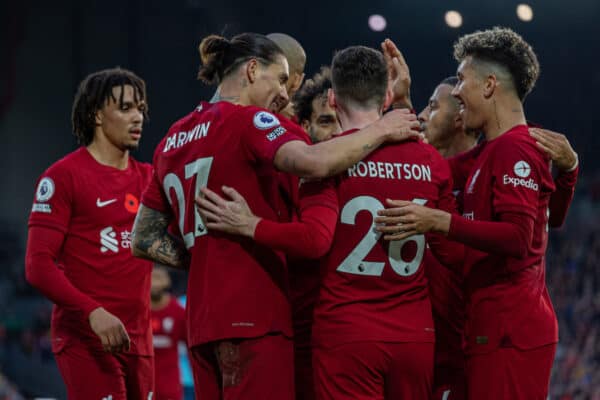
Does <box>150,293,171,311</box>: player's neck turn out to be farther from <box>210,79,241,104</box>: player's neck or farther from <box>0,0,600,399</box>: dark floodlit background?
<box>210,79,241,104</box>: player's neck

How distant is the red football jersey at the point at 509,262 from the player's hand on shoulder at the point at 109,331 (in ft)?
4.75

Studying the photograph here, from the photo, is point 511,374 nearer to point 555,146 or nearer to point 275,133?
point 555,146

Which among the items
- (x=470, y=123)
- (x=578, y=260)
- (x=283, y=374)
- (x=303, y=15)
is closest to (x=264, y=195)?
(x=283, y=374)

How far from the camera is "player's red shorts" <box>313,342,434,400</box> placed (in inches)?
110

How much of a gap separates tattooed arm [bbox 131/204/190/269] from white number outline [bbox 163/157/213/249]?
13 centimetres

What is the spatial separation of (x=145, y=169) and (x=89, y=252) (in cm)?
60

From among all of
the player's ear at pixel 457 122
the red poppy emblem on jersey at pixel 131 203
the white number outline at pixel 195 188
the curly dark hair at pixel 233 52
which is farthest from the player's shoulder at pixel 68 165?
the player's ear at pixel 457 122

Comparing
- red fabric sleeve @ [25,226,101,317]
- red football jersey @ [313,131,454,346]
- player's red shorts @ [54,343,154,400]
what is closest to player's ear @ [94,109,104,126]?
red fabric sleeve @ [25,226,101,317]

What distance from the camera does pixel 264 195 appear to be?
113 inches

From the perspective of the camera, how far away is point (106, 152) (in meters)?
4.09

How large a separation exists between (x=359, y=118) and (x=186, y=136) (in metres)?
0.63

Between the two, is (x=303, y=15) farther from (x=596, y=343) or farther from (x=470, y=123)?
(x=470, y=123)

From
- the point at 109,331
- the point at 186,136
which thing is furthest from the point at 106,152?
the point at 186,136

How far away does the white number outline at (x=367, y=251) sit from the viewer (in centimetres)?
285
